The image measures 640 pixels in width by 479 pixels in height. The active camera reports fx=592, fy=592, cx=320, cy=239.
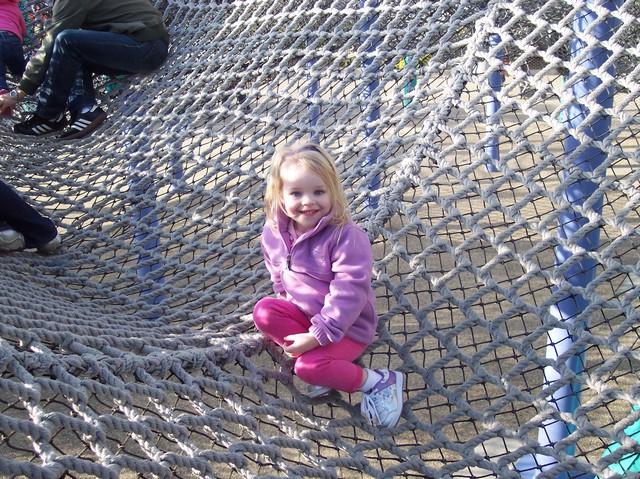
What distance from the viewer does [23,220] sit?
1444mm

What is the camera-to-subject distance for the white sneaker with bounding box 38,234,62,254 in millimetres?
1515

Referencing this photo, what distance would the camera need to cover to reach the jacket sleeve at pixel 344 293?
3.14 ft

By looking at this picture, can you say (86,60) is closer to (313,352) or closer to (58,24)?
(58,24)

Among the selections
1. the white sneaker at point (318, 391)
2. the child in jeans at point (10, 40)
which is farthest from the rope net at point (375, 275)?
the child in jeans at point (10, 40)

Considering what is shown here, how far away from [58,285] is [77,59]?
3.31 ft

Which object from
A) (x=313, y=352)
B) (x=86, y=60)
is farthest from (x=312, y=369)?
(x=86, y=60)

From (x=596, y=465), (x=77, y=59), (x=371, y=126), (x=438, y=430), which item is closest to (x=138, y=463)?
(x=438, y=430)

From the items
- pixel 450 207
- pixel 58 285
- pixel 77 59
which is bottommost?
pixel 58 285

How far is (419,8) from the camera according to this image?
1520 mm

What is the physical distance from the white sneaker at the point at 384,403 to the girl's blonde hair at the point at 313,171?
287 mm

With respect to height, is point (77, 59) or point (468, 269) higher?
point (77, 59)

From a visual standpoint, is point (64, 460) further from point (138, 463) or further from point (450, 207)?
point (450, 207)

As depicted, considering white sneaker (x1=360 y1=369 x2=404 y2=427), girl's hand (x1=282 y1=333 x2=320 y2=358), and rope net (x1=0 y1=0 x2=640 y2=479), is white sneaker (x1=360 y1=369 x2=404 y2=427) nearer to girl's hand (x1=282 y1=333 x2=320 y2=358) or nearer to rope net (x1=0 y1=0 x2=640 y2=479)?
rope net (x1=0 y1=0 x2=640 y2=479)

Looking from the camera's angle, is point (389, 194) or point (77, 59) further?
point (77, 59)
